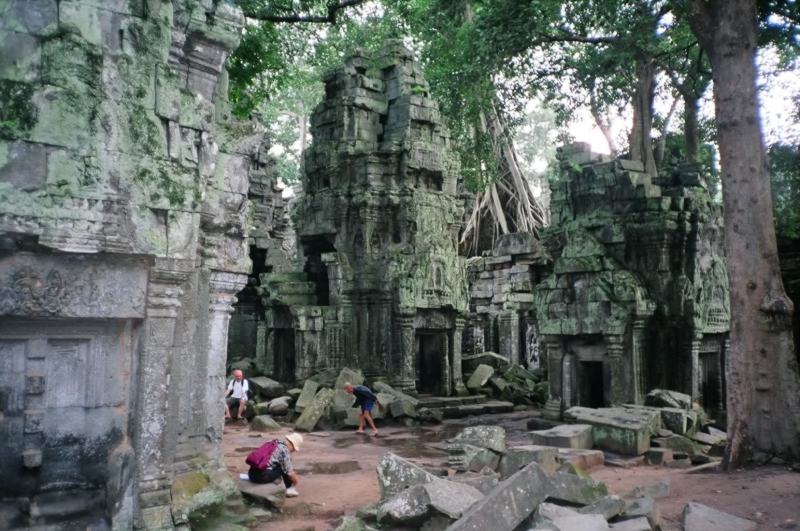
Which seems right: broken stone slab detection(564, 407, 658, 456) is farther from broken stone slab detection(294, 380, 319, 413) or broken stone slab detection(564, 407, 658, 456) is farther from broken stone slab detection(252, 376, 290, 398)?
broken stone slab detection(252, 376, 290, 398)

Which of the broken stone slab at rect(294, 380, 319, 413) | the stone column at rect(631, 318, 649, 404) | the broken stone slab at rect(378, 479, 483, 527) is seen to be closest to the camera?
the broken stone slab at rect(378, 479, 483, 527)

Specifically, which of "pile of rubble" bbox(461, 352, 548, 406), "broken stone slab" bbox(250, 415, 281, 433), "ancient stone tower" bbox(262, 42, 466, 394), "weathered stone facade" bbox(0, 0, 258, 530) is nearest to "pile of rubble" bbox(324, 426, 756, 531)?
"weathered stone facade" bbox(0, 0, 258, 530)

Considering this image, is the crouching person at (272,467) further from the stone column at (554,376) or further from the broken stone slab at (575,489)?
the stone column at (554,376)

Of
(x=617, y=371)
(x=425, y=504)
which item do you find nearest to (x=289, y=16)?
(x=617, y=371)

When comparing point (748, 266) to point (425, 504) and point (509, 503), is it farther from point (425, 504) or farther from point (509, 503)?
point (425, 504)

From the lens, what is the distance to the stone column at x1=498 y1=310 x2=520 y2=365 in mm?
23141

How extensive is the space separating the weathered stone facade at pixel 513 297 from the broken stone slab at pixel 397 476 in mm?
16109

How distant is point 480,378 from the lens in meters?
18.5

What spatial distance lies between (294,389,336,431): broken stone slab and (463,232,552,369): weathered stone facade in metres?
9.85

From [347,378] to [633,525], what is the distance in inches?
408

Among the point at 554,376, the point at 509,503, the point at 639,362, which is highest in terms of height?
the point at 639,362

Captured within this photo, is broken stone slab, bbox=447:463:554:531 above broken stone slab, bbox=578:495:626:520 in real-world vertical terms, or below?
above

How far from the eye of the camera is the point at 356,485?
862cm

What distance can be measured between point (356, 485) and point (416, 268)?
908 centimetres
